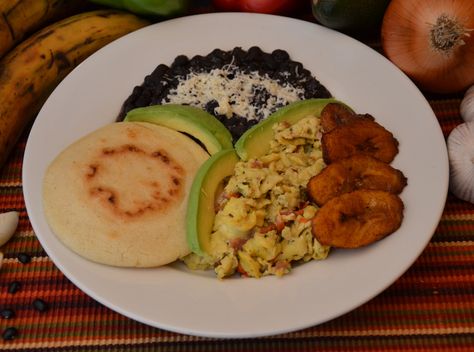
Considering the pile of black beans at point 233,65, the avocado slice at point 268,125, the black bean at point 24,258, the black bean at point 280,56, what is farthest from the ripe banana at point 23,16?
the avocado slice at point 268,125

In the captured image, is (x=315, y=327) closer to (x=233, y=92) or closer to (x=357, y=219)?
(x=357, y=219)

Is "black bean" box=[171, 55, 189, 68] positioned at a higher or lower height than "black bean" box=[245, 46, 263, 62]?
higher

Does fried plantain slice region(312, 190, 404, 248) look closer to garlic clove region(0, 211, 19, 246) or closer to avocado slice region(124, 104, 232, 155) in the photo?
avocado slice region(124, 104, 232, 155)

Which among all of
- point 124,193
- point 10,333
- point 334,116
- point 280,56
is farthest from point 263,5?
point 10,333

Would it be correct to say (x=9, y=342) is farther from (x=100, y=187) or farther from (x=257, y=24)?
(x=257, y=24)

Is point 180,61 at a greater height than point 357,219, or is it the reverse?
point 180,61

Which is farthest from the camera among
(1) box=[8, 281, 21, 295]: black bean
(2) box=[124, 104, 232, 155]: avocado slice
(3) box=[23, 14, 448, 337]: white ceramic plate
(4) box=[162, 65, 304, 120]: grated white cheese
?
(4) box=[162, 65, 304, 120]: grated white cheese

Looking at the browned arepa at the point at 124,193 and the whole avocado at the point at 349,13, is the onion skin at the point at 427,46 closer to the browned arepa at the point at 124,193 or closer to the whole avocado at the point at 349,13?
the whole avocado at the point at 349,13

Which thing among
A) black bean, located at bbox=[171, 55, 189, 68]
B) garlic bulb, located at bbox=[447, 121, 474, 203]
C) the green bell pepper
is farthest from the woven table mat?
the green bell pepper
